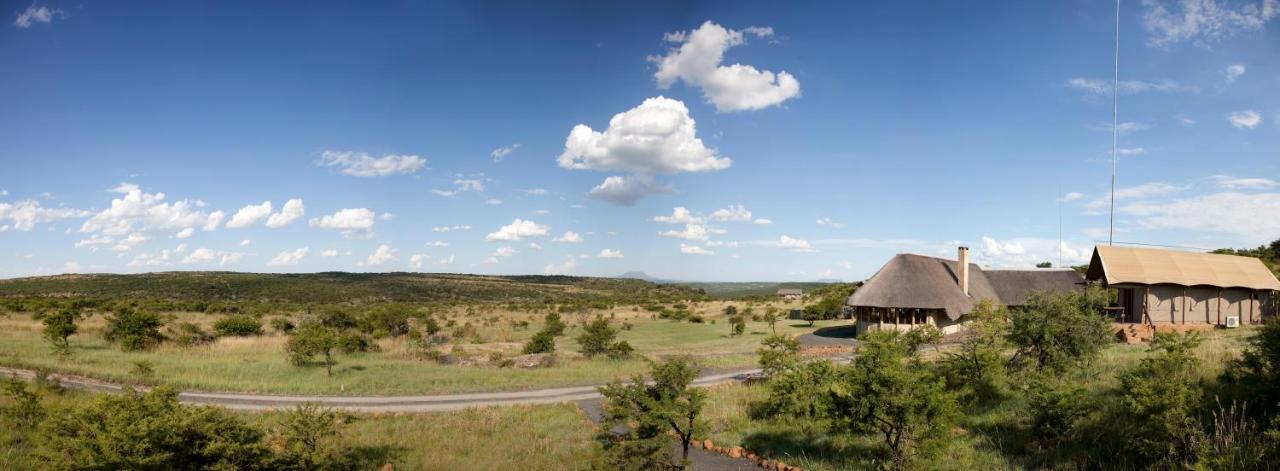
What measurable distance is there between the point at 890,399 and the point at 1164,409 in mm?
4597

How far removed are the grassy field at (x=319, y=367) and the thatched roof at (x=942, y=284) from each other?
836 centimetres

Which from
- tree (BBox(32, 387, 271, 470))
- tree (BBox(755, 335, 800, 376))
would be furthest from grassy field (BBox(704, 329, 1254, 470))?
tree (BBox(32, 387, 271, 470))

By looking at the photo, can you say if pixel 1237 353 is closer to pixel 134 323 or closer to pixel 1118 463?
pixel 1118 463

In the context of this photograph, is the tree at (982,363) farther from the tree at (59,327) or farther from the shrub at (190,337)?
the shrub at (190,337)

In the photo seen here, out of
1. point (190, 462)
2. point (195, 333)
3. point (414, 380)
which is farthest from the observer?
point (195, 333)

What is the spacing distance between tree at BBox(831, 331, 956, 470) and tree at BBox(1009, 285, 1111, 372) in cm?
736

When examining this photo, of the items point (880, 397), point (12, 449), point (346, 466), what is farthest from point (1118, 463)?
point (12, 449)

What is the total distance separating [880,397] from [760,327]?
38.2m

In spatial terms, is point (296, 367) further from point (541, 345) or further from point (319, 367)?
point (541, 345)

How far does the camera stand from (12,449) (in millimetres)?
10930

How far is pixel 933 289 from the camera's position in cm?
3488

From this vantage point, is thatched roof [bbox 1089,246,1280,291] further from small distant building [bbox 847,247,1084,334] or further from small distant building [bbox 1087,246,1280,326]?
small distant building [bbox 847,247,1084,334]

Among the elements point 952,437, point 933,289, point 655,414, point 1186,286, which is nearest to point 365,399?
point 655,414

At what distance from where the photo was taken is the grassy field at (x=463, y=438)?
38.9 feet
